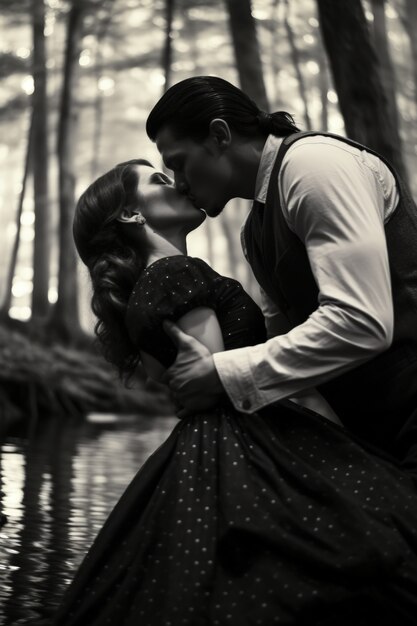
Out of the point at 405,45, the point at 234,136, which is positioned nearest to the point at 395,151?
the point at 234,136

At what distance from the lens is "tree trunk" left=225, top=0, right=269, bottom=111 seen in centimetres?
1180

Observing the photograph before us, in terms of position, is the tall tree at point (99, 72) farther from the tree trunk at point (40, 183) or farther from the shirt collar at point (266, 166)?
the shirt collar at point (266, 166)

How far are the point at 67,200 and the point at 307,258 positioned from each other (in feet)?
55.9

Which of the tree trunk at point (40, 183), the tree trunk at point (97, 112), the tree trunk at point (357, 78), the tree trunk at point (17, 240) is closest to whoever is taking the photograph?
the tree trunk at point (357, 78)

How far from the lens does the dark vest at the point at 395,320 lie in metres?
3.18

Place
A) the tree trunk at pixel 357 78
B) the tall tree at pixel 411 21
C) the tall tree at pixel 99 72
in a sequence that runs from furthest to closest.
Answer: the tall tree at pixel 99 72, the tall tree at pixel 411 21, the tree trunk at pixel 357 78

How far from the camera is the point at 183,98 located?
3.34 metres

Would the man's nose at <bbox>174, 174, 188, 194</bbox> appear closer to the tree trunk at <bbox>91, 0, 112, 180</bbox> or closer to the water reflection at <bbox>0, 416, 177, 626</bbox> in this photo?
the water reflection at <bbox>0, 416, 177, 626</bbox>

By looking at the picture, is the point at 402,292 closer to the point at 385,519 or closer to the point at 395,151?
the point at 385,519

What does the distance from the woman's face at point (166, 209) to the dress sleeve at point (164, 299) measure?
25 cm

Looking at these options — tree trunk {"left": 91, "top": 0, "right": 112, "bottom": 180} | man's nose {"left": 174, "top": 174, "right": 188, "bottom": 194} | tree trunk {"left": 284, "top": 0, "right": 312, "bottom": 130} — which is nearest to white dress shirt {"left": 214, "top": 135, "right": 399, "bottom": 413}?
man's nose {"left": 174, "top": 174, "right": 188, "bottom": 194}

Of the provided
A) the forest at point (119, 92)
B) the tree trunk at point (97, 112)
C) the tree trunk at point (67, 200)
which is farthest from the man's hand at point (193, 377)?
the tree trunk at point (97, 112)

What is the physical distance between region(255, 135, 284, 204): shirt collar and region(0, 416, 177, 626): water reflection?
162 centimetres

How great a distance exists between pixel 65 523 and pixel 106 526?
2.50m
